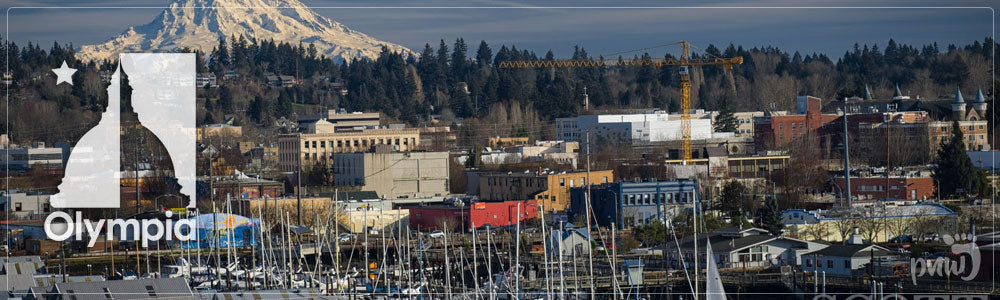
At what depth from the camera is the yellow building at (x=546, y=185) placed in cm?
3419

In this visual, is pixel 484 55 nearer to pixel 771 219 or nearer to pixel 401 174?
pixel 401 174

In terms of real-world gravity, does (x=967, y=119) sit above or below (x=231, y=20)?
below

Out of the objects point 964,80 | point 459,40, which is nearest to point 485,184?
point 964,80

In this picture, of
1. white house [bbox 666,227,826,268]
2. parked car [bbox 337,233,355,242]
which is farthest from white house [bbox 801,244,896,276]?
parked car [bbox 337,233,355,242]

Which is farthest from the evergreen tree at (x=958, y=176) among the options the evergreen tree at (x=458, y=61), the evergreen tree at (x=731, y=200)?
the evergreen tree at (x=458, y=61)

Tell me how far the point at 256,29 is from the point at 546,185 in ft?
449

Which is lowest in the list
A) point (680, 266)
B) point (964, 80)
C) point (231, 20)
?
point (680, 266)

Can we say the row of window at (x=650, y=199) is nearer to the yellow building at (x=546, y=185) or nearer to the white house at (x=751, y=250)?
the yellow building at (x=546, y=185)

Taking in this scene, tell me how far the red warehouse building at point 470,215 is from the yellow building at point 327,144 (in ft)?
56.4

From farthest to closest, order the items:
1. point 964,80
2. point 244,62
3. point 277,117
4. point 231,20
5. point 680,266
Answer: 1. point 231,20
2. point 244,62
3. point 277,117
4. point 964,80
5. point 680,266

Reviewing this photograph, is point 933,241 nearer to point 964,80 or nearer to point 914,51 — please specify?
point 964,80

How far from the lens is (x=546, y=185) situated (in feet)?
113

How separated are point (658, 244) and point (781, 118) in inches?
1008

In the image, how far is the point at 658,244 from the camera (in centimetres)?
2561
